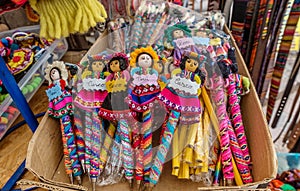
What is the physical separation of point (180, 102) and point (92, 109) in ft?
0.72

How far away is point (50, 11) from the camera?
1.84 ft

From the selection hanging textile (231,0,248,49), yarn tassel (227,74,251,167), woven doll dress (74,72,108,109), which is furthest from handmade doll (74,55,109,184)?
hanging textile (231,0,248,49)

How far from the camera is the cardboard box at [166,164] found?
588mm

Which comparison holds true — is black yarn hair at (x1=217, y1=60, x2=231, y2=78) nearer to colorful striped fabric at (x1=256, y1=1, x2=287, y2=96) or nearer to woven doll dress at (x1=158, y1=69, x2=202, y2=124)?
woven doll dress at (x1=158, y1=69, x2=202, y2=124)

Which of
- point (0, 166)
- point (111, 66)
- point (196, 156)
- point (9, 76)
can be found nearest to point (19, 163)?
point (0, 166)

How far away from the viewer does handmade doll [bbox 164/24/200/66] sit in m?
0.79

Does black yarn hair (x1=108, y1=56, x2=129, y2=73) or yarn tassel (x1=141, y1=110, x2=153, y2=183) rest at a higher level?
black yarn hair (x1=108, y1=56, x2=129, y2=73)

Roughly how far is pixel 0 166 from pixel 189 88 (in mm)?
641

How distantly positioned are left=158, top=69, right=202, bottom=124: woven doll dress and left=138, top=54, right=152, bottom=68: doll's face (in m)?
0.07

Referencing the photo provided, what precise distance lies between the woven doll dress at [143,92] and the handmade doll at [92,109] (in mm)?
77

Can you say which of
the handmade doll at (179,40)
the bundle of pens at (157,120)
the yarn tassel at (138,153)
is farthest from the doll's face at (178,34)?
the yarn tassel at (138,153)

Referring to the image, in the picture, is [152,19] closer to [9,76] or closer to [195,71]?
[195,71]

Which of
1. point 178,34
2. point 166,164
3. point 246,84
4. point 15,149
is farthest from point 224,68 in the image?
point 15,149

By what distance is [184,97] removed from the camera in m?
0.65
